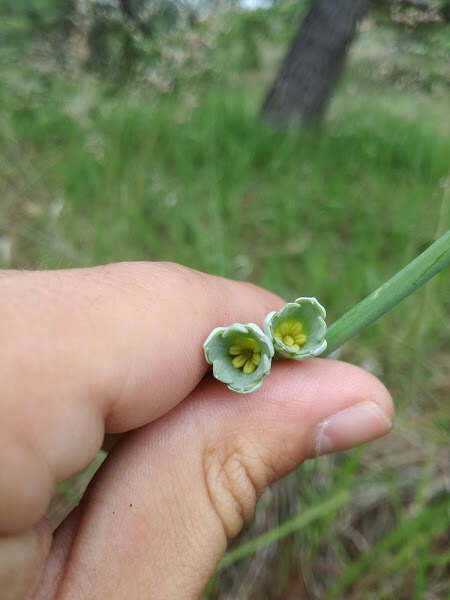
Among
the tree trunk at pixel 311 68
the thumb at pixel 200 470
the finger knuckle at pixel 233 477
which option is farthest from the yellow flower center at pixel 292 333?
the tree trunk at pixel 311 68

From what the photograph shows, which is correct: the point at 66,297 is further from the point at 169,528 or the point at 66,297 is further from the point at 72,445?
the point at 169,528

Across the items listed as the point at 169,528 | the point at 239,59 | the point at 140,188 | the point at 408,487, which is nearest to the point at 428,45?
the point at 239,59

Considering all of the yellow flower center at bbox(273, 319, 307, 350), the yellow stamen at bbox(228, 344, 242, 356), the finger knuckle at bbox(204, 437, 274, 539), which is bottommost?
the finger knuckle at bbox(204, 437, 274, 539)

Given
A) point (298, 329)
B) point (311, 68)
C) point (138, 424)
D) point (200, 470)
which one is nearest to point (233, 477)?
point (200, 470)

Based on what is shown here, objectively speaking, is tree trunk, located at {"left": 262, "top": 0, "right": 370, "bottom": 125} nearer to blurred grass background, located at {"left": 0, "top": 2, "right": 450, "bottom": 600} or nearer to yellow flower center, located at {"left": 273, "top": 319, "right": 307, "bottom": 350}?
blurred grass background, located at {"left": 0, "top": 2, "right": 450, "bottom": 600}

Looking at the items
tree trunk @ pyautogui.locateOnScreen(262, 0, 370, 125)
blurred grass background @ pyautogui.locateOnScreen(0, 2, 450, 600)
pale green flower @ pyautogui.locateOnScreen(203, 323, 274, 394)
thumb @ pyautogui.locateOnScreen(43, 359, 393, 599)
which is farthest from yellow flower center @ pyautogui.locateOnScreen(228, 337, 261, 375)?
tree trunk @ pyautogui.locateOnScreen(262, 0, 370, 125)

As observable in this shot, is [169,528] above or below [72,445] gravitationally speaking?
below

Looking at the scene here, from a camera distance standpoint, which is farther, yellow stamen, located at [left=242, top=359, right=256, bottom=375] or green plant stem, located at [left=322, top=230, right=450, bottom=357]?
yellow stamen, located at [left=242, top=359, right=256, bottom=375]
